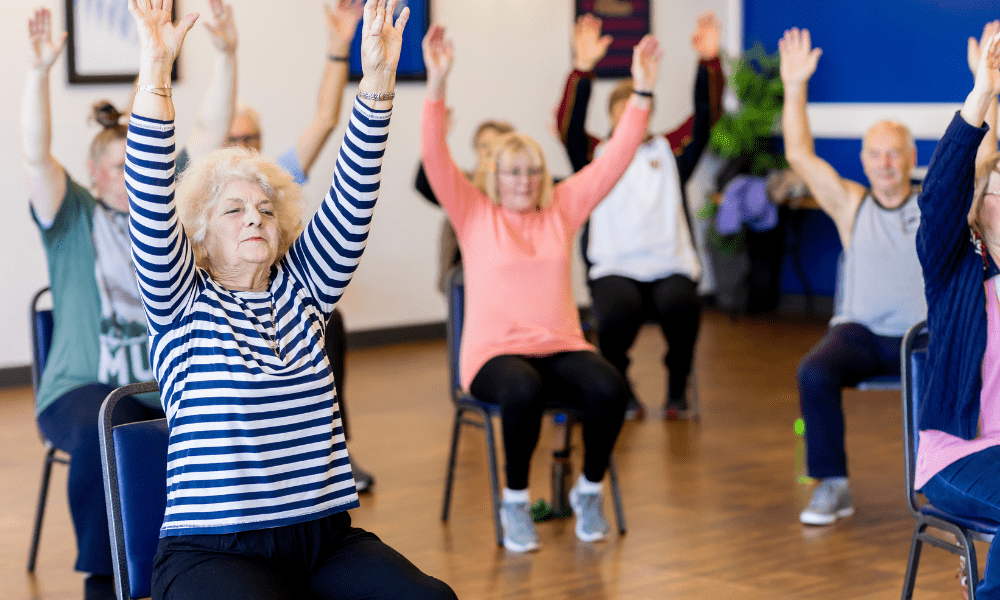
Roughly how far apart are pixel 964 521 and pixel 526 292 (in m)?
1.51

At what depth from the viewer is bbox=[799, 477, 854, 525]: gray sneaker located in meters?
3.58

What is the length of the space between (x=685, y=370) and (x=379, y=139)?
10.7 ft

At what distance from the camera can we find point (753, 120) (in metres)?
7.59

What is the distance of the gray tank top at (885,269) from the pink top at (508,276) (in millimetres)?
838

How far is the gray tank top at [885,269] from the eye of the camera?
367 cm

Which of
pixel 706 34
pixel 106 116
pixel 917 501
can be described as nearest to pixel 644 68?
pixel 706 34

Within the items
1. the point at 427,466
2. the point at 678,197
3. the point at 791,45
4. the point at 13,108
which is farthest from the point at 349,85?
the point at 791,45

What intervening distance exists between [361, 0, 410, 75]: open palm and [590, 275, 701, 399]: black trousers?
2804mm

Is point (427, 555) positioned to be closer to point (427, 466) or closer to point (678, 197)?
point (427, 466)

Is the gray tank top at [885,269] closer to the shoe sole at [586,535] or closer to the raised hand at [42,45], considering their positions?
the shoe sole at [586,535]

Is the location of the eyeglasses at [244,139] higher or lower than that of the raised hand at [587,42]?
lower

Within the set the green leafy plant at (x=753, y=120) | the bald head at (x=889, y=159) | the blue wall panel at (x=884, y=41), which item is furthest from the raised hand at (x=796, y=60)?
→ the green leafy plant at (x=753, y=120)

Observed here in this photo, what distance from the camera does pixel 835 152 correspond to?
7.60 m

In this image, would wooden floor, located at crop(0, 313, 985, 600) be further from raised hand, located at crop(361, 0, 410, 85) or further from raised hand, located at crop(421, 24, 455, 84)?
raised hand, located at crop(361, 0, 410, 85)
